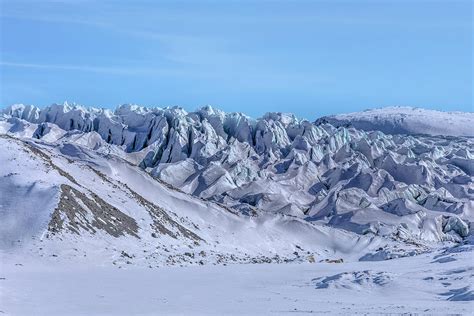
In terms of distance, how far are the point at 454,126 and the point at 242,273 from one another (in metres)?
170

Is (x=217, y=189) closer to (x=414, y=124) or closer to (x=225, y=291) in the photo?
(x=225, y=291)

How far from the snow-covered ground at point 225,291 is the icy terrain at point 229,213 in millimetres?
102

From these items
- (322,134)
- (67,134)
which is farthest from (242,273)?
(322,134)

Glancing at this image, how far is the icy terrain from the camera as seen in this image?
81.1 ft

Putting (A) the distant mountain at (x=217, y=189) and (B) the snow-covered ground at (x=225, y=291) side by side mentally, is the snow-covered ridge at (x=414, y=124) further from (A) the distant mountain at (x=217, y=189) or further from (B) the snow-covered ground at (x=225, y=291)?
(B) the snow-covered ground at (x=225, y=291)

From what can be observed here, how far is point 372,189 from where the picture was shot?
9594 centimetres

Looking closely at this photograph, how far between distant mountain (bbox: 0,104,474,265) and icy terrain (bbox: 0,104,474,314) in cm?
17

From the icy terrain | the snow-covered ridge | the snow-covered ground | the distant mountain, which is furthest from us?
the snow-covered ridge

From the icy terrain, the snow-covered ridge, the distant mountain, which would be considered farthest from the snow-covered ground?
the snow-covered ridge

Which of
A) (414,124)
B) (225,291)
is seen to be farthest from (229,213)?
(414,124)

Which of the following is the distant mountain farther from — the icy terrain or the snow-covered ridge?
the snow-covered ridge

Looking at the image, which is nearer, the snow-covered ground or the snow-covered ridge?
the snow-covered ground

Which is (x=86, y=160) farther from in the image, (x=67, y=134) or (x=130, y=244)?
(x=67, y=134)

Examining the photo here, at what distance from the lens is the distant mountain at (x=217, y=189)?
3638cm
